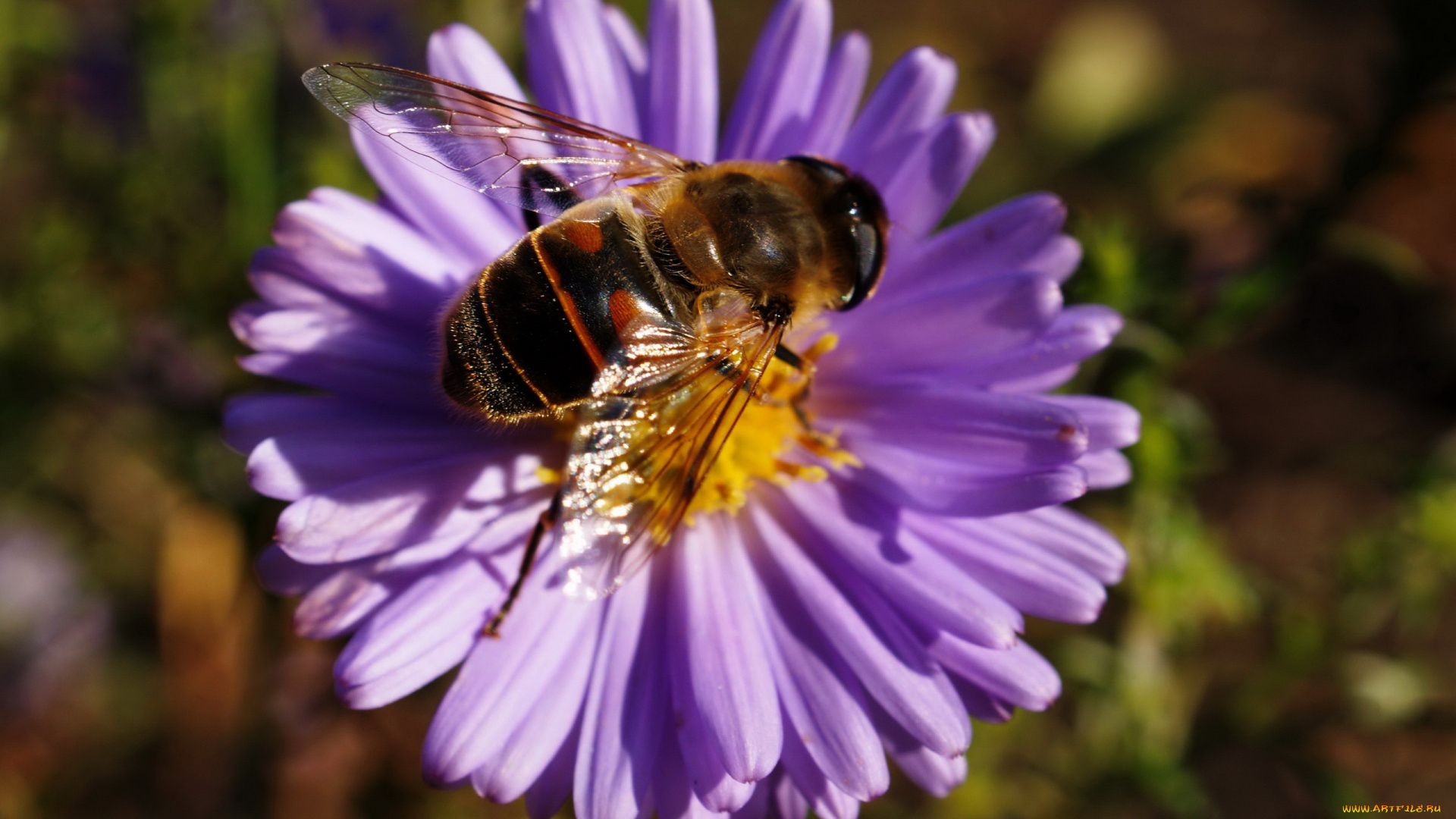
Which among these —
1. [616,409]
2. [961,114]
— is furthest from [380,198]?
[961,114]

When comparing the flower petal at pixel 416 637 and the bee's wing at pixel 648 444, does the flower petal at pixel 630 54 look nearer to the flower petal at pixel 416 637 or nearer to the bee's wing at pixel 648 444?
the bee's wing at pixel 648 444

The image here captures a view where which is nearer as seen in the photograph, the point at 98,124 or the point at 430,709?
the point at 430,709

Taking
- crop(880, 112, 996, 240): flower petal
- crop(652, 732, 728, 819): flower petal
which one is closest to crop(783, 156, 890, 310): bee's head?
crop(880, 112, 996, 240): flower petal

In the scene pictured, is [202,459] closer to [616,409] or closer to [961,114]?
[616,409]

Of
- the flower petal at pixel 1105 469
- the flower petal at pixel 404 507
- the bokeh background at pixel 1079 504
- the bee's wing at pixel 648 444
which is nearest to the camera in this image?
the bee's wing at pixel 648 444

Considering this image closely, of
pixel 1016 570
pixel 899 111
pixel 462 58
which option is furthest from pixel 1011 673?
pixel 462 58

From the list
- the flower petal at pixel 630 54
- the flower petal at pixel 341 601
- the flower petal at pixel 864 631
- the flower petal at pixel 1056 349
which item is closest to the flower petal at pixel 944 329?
the flower petal at pixel 1056 349
